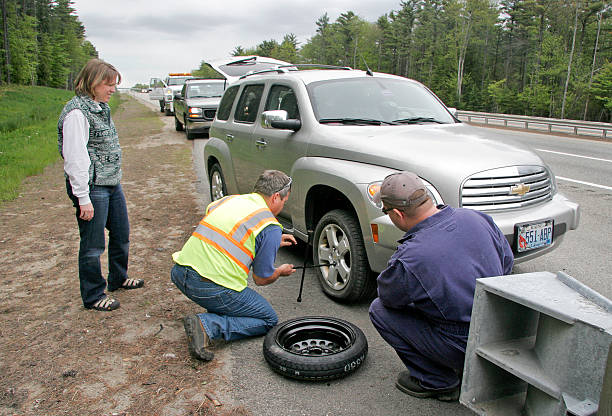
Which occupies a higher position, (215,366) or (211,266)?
(211,266)

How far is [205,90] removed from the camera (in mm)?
17828

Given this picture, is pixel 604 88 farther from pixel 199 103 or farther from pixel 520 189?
pixel 520 189

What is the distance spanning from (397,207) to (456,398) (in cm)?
120

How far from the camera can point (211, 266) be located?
3387 millimetres

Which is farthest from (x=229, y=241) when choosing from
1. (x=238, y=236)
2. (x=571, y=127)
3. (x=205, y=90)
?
(x=571, y=127)

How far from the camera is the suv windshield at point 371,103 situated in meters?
4.72

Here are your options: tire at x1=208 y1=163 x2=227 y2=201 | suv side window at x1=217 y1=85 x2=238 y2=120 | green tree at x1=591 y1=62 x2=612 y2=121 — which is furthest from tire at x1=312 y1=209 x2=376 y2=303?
green tree at x1=591 y1=62 x2=612 y2=121

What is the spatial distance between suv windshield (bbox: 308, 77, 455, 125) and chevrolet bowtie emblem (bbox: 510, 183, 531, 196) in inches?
54.8

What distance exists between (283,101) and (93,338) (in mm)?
2940

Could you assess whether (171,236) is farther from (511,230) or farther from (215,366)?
(511,230)

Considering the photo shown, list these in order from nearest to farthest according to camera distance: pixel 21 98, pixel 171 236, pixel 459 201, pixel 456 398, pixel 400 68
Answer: pixel 456 398, pixel 459 201, pixel 171 236, pixel 21 98, pixel 400 68

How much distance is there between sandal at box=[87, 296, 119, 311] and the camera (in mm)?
4039

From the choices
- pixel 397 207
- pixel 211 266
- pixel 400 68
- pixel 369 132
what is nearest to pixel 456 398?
pixel 397 207

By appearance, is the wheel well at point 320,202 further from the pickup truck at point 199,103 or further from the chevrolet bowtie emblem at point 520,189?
the pickup truck at point 199,103
